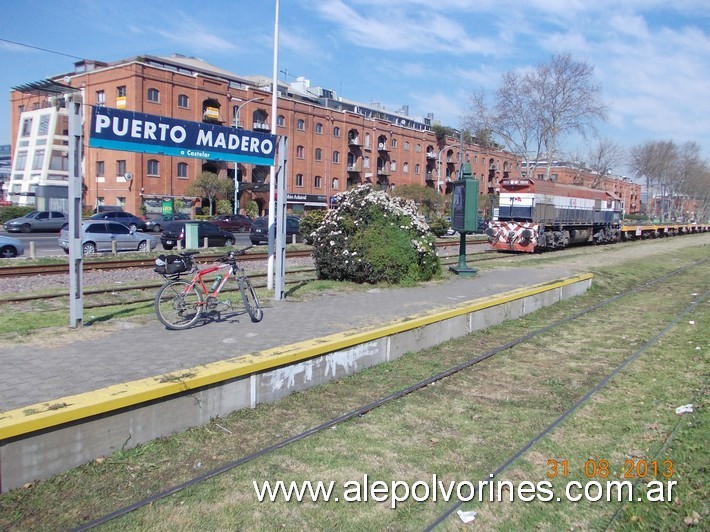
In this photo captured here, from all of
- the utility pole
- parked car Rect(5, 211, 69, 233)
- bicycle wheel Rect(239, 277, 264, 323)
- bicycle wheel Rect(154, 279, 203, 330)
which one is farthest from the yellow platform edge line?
parked car Rect(5, 211, 69, 233)

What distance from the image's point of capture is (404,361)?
293 inches

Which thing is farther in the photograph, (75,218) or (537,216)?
(537,216)

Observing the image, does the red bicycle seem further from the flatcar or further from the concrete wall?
the flatcar

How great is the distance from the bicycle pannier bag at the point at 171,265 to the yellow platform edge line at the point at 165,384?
7.35 ft

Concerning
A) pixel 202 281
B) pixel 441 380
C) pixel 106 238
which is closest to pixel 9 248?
pixel 106 238

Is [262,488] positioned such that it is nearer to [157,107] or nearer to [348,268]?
[348,268]

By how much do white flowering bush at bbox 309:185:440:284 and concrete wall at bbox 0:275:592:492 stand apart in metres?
4.73

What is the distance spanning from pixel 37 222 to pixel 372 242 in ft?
105

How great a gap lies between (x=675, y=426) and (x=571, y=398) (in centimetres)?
110

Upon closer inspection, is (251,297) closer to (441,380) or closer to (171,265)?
(171,265)

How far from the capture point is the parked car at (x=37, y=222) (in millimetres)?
36062

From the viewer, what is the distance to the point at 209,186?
5084cm

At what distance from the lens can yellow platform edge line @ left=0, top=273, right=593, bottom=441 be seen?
12.9 ft

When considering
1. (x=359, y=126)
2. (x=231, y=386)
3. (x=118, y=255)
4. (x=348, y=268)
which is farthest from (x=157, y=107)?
(x=231, y=386)
